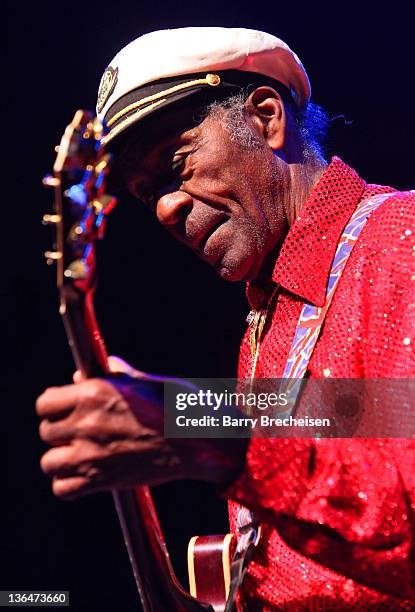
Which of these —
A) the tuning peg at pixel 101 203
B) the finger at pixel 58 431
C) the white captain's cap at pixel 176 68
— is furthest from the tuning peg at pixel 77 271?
the white captain's cap at pixel 176 68

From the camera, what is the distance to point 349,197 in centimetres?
195

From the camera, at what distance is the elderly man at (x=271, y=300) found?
1229mm

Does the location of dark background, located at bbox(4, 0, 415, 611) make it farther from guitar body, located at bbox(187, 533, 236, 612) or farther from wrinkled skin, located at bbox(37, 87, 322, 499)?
guitar body, located at bbox(187, 533, 236, 612)

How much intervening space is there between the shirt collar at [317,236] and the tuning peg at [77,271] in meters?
0.72

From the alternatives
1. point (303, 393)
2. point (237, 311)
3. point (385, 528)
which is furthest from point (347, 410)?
point (237, 311)

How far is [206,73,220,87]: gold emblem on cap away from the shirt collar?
0.43 m

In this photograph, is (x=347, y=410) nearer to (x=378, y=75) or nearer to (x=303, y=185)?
(x=303, y=185)

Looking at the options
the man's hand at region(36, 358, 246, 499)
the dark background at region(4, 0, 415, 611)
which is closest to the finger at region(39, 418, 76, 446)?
the man's hand at region(36, 358, 246, 499)

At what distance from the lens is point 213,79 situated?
211 centimetres

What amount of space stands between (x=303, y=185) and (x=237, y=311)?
5.32ft

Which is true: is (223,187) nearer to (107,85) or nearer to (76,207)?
(107,85)

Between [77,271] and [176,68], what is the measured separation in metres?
1.07

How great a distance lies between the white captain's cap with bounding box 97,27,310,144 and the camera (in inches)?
82.1

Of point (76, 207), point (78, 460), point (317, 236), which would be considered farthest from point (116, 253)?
point (78, 460)
